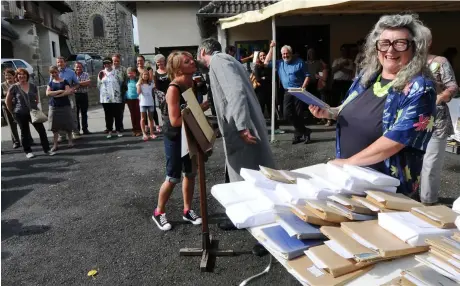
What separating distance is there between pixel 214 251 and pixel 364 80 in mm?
1849

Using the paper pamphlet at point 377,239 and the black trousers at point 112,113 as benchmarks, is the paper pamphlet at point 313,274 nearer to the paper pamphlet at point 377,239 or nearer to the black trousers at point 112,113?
the paper pamphlet at point 377,239

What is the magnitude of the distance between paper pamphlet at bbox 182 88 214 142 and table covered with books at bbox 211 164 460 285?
862mm

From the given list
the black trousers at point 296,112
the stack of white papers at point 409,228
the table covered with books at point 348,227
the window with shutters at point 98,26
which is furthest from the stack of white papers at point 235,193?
the window with shutters at point 98,26

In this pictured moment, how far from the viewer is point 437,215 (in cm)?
138

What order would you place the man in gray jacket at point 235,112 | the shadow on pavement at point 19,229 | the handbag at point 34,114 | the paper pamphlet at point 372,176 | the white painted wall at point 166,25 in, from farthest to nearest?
the white painted wall at point 166,25 → the handbag at point 34,114 → the shadow on pavement at point 19,229 → the man in gray jacket at point 235,112 → the paper pamphlet at point 372,176

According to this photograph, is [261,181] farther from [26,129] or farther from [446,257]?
[26,129]

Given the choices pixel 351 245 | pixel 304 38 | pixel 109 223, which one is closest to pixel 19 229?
pixel 109 223

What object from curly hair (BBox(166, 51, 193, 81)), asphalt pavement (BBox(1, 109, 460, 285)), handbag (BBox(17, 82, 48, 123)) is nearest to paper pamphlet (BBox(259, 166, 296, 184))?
asphalt pavement (BBox(1, 109, 460, 285))

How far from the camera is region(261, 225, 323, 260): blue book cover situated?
1437mm

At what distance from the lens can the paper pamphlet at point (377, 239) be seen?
127 centimetres

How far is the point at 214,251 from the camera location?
3141mm

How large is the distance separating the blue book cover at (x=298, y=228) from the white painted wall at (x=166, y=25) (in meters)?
13.2

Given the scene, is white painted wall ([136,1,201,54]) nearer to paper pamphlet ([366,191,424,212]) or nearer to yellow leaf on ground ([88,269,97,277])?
yellow leaf on ground ([88,269,97,277])

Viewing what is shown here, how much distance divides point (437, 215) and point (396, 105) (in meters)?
0.56
